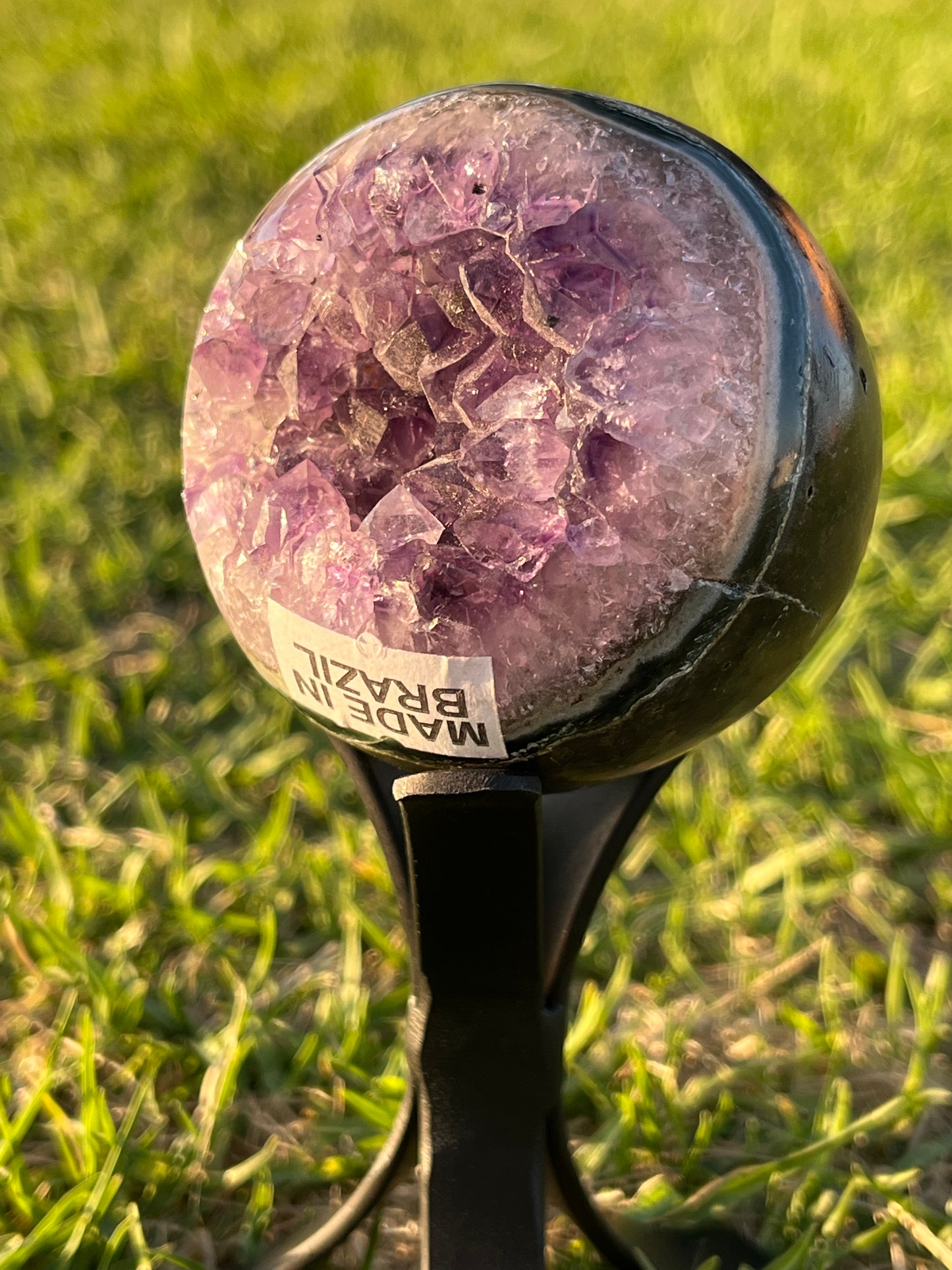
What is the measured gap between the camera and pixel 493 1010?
42.2 inches

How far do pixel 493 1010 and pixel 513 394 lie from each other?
0.58m

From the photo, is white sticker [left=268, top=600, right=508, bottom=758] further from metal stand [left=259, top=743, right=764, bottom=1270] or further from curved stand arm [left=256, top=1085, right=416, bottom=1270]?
curved stand arm [left=256, top=1085, right=416, bottom=1270]

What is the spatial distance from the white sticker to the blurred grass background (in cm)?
68

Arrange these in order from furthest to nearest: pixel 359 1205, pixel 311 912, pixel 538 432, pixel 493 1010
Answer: pixel 311 912 < pixel 359 1205 < pixel 493 1010 < pixel 538 432

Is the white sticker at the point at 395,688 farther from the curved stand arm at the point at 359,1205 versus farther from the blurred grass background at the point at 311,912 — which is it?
the blurred grass background at the point at 311,912

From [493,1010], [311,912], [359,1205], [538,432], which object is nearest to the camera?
[538,432]

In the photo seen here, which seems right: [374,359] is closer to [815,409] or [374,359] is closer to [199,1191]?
[815,409]

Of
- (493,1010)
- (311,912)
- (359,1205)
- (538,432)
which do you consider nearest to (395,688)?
(538,432)

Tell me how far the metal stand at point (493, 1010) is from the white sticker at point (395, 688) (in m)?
0.10

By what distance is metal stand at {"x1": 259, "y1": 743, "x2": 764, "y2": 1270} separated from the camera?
98 centimetres

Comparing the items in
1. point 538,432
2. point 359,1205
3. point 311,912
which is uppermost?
point 538,432

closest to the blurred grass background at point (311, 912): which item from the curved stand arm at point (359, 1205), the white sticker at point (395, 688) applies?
the curved stand arm at point (359, 1205)

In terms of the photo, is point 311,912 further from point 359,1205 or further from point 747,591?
point 747,591

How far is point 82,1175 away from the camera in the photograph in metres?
1.33
